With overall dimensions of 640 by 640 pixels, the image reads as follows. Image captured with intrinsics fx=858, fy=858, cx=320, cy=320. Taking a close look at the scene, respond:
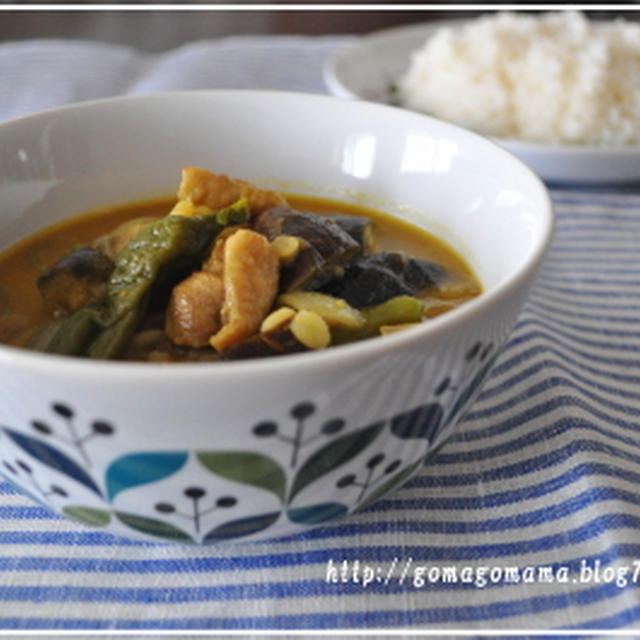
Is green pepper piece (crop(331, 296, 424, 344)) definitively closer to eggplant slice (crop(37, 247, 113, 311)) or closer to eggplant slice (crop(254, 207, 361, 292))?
eggplant slice (crop(254, 207, 361, 292))

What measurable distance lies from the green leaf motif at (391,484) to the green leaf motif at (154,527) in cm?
27

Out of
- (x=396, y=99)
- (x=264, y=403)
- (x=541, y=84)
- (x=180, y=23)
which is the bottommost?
(x=180, y=23)

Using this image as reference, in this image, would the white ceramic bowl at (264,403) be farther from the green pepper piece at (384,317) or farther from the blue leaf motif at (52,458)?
the green pepper piece at (384,317)

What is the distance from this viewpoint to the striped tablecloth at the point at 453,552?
3.98 ft

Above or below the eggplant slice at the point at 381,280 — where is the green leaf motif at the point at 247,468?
above

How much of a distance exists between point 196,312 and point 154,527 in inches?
14.5

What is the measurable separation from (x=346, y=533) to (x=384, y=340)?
0.47 m

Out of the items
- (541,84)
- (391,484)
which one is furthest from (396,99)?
(391,484)

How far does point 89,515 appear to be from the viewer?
122 centimetres

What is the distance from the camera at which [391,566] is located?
1.29m

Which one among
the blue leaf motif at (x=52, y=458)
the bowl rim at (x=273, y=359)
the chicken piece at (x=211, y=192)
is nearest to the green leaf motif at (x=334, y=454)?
the bowl rim at (x=273, y=359)

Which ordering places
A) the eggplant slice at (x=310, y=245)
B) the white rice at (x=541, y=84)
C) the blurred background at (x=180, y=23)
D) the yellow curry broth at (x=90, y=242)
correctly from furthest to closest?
the blurred background at (x=180, y=23) < the white rice at (x=541, y=84) < the yellow curry broth at (x=90, y=242) < the eggplant slice at (x=310, y=245)

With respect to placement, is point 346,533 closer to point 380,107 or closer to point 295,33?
point 380,107

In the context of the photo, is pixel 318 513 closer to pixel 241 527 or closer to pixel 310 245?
pixel 241 527
